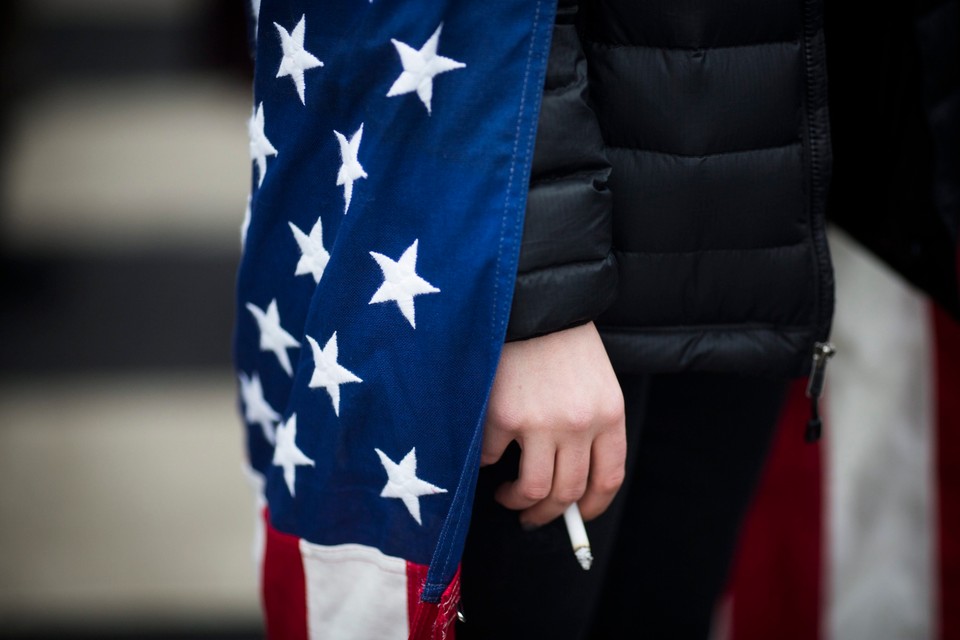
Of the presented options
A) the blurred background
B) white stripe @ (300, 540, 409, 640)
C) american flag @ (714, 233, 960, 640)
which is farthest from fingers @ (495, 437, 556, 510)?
the blurred background

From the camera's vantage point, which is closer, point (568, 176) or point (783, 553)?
point (568, 176)

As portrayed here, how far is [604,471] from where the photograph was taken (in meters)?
0.78

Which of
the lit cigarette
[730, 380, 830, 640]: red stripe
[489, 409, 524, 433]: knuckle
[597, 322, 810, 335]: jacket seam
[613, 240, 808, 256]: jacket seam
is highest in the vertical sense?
[613, 240, 808, 256]: jacket seam

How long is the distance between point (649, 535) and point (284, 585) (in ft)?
1.41

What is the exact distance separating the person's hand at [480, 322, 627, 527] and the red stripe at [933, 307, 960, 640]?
926 millimetres

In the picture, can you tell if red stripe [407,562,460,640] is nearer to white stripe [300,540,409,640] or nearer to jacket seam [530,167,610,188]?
white stripe [300,540,409,640]

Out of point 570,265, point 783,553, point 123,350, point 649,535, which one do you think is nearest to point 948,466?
point 783,553

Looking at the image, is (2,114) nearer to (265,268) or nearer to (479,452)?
(265,268)

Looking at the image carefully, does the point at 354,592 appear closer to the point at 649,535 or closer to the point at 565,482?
the point at 565,482

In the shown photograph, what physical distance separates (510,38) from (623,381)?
0.35m

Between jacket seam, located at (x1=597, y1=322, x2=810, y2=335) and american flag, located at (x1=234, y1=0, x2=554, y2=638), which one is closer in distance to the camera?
american flag, located at (x1=234, y1=0, x2=554, y2=638)

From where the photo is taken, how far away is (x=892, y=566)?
1529 millimetres

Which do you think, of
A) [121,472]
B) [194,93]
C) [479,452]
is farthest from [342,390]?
[194,93]

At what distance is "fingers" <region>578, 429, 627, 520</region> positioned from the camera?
76 centimetres
